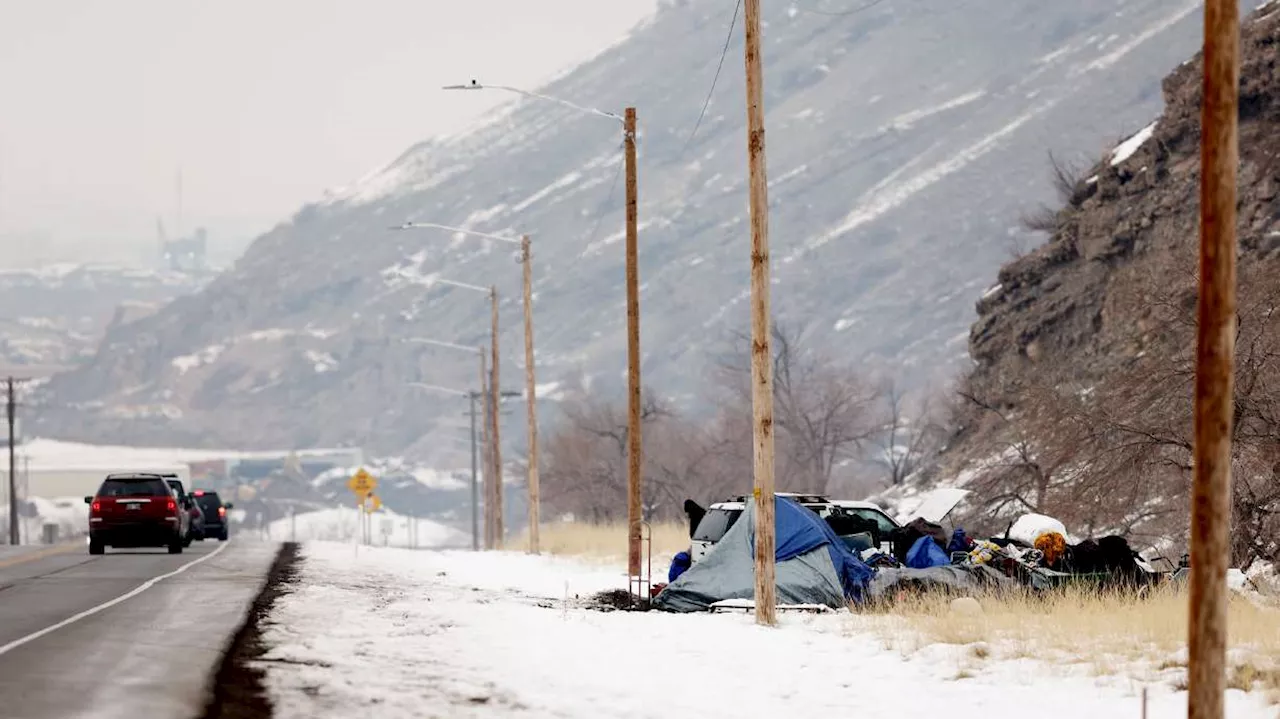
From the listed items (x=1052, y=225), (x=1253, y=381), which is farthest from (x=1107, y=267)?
(x=1253, y=381)

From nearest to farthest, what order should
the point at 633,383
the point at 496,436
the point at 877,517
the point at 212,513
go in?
1. the point at 877,517
2. the point at 633,383
3. the point at 496,436
4. the point at 212,513

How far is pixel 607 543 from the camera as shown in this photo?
49750 millimetres

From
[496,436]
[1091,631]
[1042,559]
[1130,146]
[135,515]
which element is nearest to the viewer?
[1091,631]

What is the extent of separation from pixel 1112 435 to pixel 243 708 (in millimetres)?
23749

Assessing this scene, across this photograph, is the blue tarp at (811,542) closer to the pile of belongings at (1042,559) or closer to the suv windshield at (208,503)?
the pile of belongings at (1042,559)

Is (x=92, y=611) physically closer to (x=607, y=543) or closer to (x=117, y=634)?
(x=117, y=634)

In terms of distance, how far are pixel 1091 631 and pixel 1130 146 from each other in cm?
4966

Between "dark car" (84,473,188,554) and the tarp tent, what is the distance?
21474mm

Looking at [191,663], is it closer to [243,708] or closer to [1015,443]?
[243,708]

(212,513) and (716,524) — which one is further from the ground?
(212,513)

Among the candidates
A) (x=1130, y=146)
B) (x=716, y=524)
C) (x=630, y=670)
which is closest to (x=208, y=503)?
(x=1130, y=146)

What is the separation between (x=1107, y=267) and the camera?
61.0m

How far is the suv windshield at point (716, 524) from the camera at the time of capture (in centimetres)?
2861

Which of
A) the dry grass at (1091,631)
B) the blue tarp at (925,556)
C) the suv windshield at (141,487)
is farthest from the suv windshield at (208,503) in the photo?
the dry grass at (1091,631)
